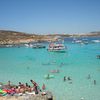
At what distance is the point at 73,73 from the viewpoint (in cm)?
3631

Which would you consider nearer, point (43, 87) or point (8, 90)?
point (8, 90)

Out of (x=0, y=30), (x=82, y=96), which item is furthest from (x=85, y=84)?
(x=0, y=30)

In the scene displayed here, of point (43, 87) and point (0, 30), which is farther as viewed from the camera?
point (0, 30)

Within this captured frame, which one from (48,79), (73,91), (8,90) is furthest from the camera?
(48,79)

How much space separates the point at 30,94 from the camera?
69.7 feet

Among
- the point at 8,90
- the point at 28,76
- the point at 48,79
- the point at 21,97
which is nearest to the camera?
the point at 21,97

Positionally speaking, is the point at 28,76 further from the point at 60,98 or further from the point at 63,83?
the point at 60,98

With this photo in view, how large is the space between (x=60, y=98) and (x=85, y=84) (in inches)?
263

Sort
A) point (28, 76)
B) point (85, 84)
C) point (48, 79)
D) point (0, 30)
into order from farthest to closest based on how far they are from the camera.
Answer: point (0, 30) → point (28, 76) → point (48, 79) → point (85, 84)

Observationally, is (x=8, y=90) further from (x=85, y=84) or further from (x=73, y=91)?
(x=85, y=84)

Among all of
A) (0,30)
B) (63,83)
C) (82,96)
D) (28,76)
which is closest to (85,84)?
(63,83)

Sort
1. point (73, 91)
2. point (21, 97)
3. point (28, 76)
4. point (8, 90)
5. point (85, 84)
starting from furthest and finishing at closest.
Answer: point (28, 76) → point (85, 84) → point (73, 91) → point (8, 90) → point (21, 97)

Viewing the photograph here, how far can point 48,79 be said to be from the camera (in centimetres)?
3189

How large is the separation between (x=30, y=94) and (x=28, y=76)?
13.7m
